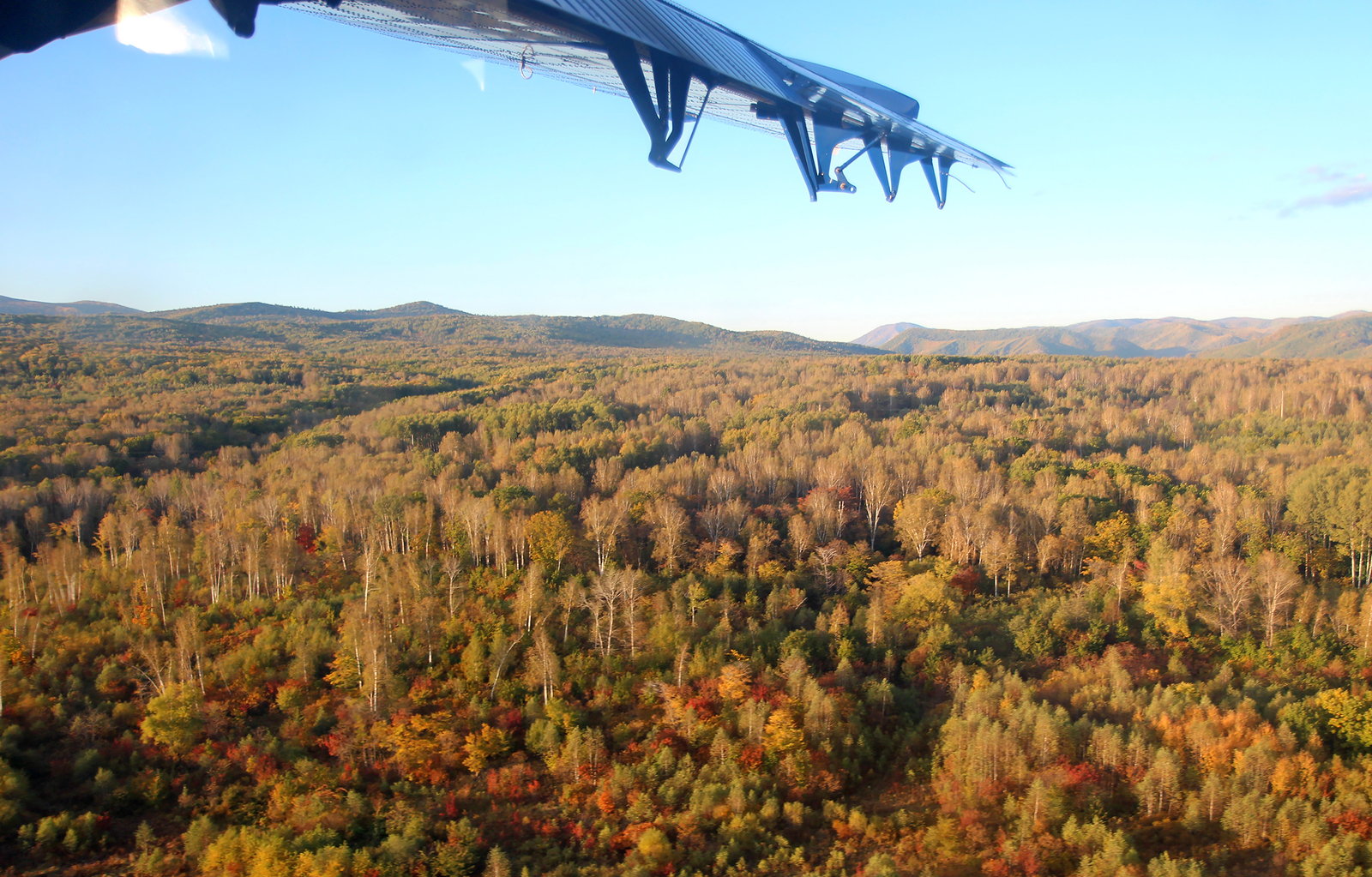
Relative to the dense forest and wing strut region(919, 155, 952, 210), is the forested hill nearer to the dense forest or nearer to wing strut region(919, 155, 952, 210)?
the dense forest

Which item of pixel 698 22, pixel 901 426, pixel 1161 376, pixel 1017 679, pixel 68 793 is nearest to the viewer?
pixel 698 22

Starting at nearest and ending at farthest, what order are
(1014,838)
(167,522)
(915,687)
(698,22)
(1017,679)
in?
1. (698,22)
2. (1014,838)
3. (1017,679)
4. (915,687)
5. (167,522)

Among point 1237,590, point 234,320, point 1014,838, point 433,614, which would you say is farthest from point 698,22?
point 234,320

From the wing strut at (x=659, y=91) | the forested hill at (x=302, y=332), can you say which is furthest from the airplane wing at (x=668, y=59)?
the forested hill at (x=302, y=332)

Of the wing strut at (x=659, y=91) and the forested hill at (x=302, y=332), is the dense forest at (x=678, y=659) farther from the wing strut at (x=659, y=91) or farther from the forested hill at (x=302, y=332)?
the forested hill at (x=302, y=332)

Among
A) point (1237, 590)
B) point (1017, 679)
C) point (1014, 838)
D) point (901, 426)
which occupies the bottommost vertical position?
point (1014, 838)

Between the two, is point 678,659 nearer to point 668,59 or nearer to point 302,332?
point 668,59

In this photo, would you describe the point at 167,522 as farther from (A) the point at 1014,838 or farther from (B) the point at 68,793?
(A) the point at 1014,838

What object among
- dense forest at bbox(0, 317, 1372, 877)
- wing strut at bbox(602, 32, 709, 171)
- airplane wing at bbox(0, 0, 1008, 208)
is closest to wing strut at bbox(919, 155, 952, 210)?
airplane wing at bbox(0, 0, 1008, 208)

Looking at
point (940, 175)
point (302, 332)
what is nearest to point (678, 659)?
point (940, 175)
